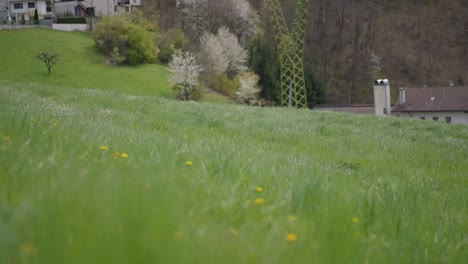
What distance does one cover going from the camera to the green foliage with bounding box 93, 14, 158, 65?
232 ft

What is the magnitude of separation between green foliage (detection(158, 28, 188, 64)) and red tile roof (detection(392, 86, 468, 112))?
37.8m

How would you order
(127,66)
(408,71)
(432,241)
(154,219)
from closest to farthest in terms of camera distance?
(154,219)
(432,241)
(127,66)
(408,71)

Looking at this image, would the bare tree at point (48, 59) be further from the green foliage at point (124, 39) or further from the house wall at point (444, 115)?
the house wall at point (444, 115)

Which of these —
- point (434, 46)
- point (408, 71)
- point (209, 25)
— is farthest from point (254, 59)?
point (434, 46)

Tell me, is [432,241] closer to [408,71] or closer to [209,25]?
[209,25]

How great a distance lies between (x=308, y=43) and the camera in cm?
11969

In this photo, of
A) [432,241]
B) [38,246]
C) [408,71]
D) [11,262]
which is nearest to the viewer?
[11,262]

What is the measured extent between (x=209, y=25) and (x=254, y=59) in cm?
1327

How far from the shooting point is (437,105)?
64.1 m

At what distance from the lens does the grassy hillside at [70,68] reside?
60156mm

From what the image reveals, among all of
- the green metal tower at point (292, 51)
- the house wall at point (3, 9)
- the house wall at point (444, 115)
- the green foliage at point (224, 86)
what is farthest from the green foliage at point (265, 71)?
the house wall at point (3, 9)

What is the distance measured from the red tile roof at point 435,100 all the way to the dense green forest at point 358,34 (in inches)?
963

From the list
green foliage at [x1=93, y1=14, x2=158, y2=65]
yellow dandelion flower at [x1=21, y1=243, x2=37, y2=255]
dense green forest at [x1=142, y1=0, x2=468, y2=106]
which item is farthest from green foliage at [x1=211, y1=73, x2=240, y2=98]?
yellow dandelion flower at [x1=21, y1=243, x2=37, y2=255]

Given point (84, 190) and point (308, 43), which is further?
point (308, 43)
